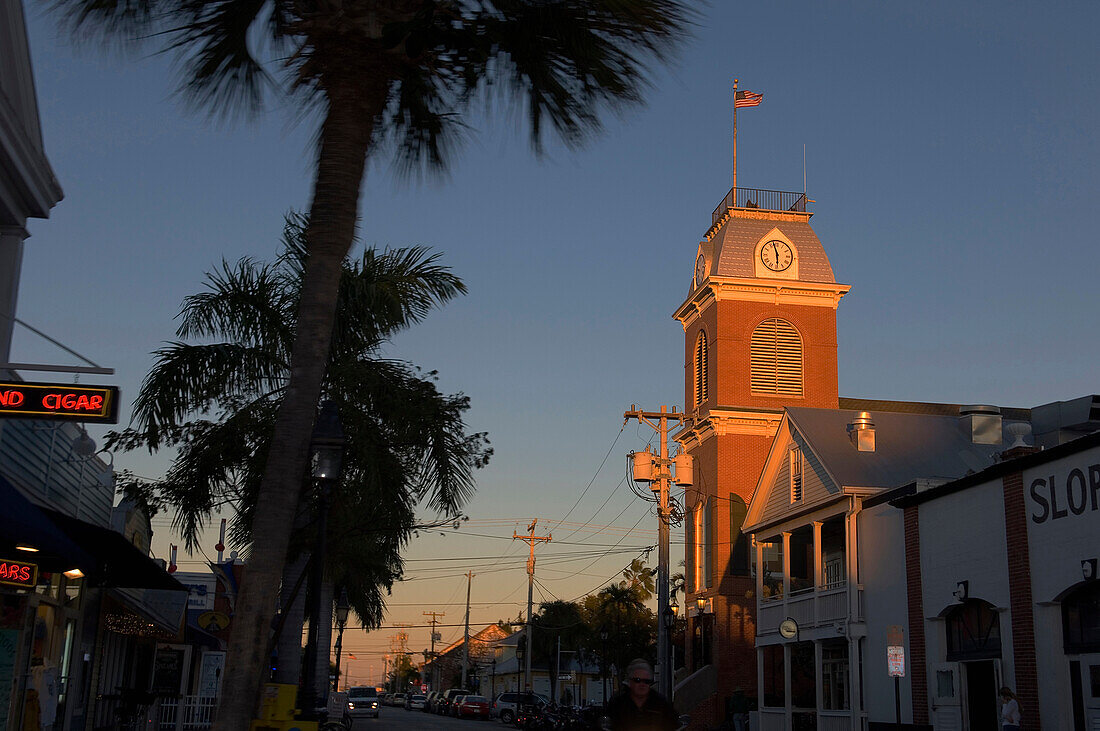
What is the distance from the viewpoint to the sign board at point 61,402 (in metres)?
10.8

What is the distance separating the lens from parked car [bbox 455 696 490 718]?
58.8 m

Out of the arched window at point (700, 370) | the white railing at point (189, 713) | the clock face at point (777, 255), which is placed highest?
the clock face at point (777, 255)

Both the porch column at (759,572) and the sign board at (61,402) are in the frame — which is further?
the porch column at (759,572)

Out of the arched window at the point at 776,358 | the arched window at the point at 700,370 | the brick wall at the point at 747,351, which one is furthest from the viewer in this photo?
the arched window at the point at 700,370

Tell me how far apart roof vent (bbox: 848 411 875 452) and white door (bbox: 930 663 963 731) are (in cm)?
817

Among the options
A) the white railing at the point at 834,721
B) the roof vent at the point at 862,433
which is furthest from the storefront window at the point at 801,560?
the white railing at the point at 834,721

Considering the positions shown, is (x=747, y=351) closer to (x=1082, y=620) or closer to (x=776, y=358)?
(x=776, y=358)

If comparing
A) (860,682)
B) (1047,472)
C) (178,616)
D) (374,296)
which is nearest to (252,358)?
(374,296)

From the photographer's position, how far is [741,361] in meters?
42.2

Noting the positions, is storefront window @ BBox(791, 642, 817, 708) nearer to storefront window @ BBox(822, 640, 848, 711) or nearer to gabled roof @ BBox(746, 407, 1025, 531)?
storefront window @ BBox(822, 640, 848, 711)

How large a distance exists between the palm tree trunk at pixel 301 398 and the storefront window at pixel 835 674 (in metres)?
21.0

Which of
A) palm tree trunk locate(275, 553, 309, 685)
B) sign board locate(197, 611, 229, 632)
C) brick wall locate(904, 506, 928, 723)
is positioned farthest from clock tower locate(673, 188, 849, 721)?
palm tree trunk locate(275, 553, 309, 685)

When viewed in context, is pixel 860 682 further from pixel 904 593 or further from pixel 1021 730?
pixel 1021 730

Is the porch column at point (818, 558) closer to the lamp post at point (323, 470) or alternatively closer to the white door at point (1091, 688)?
the white door at point (1091, 688)
